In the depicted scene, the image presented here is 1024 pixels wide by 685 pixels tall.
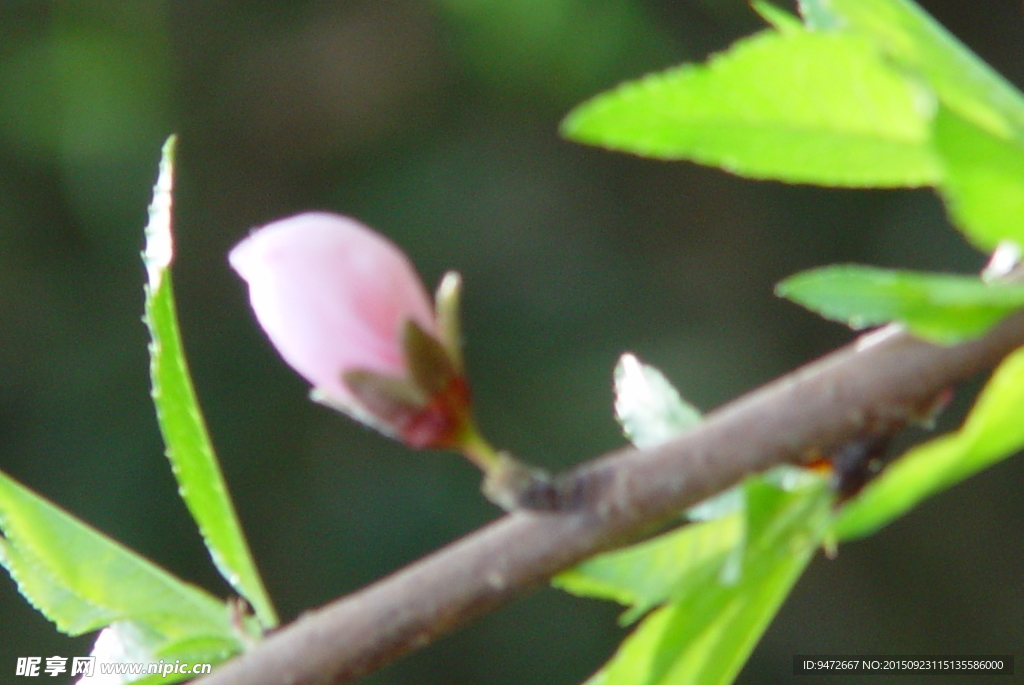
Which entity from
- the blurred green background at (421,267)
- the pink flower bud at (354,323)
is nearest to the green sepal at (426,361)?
the pink flower bud at (354,323)

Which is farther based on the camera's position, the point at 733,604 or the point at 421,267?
the point at 421,267

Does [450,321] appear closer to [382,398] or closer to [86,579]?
[382,398]

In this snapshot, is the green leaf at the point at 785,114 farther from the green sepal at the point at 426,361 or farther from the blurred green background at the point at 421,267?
the blurred green background at the point at 421,267

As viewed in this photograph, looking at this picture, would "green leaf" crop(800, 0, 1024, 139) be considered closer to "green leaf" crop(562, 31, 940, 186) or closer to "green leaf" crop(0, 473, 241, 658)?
"green leaf" crop(562, 31, 940, 186)

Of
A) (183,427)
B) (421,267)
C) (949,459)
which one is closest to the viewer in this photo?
(949,459)

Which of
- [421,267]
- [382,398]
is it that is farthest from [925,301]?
[421,267]

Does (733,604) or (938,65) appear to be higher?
(938,65)

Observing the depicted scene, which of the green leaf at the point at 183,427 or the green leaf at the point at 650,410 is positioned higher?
the green leaf at the point at 183,427
